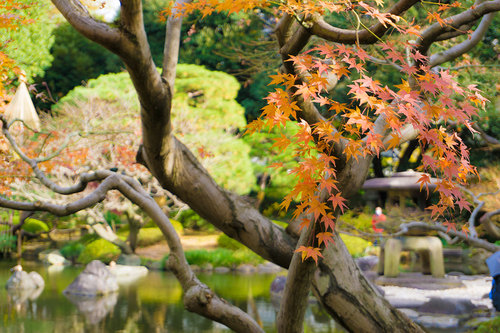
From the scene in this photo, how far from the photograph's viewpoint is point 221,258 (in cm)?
1306

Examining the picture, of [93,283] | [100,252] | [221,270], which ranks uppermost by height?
[100,252]

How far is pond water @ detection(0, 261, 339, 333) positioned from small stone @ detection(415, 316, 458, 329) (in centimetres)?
116

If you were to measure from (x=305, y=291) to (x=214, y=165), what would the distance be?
10.9m

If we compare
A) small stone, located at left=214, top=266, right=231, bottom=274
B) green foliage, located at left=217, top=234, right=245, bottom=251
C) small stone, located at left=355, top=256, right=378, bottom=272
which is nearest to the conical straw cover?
green foliage, located at left=217, top=234, right=245, bottom=251

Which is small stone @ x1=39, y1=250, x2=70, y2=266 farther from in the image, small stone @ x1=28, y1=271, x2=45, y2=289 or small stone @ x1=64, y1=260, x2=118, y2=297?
small stone @ x1=64, y1=260, x2=118, y2=297

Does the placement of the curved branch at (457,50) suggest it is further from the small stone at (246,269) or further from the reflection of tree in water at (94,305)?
the small stone at (246,269)

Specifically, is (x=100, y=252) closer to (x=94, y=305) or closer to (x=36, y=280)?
(x=36, y=280)

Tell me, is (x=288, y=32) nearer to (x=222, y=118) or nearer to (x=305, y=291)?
(x=305, y=291)

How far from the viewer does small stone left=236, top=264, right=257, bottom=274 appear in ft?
41.8

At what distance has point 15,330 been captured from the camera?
7176mm

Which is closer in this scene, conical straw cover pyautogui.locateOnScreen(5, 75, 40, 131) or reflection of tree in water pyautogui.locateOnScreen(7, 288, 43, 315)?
reflection of tree in water pyautogui.locateOnScreen(7, 288, 43, 315)

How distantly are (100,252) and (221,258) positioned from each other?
121 inches

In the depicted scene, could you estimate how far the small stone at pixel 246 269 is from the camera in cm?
1273

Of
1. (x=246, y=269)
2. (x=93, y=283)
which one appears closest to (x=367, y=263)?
(x=246, y=269)
